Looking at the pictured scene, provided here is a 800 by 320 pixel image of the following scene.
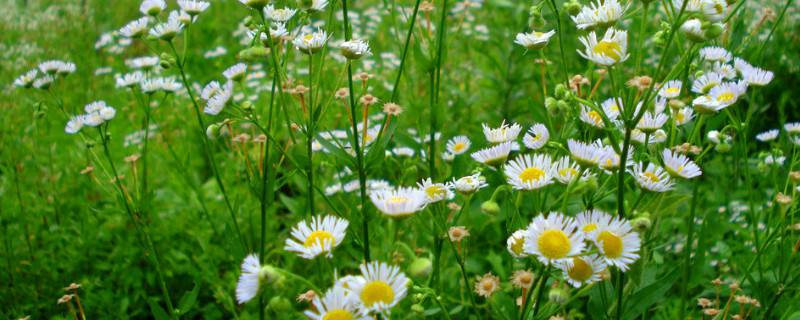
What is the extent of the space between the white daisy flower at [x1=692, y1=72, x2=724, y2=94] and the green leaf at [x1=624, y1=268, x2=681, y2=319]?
33cm

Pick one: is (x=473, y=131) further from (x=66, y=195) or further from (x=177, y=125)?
(x=66, y=195)

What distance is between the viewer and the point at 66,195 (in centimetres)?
221

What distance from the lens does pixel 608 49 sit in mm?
914

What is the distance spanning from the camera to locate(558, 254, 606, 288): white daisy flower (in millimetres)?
859

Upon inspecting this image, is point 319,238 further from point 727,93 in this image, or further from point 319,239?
point 727,93

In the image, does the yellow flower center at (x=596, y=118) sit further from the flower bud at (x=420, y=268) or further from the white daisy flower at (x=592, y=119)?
the flower bud at (x=420, y=268)

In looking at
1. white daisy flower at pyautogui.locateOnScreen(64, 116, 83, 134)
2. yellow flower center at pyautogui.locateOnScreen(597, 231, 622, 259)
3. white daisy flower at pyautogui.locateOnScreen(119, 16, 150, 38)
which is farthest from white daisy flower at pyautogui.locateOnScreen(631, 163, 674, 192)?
white daisy flower at pyautogui.locateOnScreen(64, 116, 83, 134)

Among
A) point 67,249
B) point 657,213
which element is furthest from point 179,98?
point 657,213

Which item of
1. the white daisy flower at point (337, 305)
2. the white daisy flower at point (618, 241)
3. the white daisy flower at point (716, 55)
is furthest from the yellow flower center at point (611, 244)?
the white daisy flower at point (716, 55)

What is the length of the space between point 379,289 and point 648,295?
1.64 feet

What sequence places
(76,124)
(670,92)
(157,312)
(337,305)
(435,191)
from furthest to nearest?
(76,124) < (157,312) < (670,92) < (435,191) < (337,305)

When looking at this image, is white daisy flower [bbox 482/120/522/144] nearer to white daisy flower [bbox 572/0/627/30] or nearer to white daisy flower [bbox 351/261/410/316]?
white daisy flower [bbox 572/0/627/30]

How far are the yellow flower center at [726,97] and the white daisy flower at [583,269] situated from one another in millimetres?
431

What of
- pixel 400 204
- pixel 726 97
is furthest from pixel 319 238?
pixel 726 97
